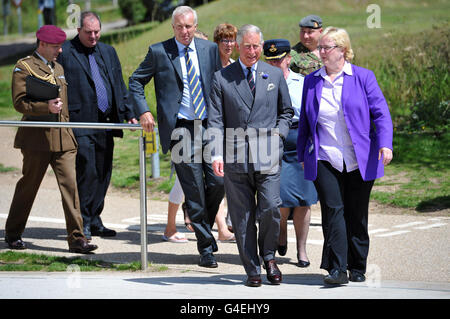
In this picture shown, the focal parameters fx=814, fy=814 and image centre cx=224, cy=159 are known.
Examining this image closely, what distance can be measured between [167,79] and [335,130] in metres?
1.60

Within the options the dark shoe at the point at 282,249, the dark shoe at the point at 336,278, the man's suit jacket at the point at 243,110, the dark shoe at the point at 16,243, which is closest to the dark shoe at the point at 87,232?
the dark shoe at the point at 16,243

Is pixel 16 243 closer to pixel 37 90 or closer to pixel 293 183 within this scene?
pixel 37 90

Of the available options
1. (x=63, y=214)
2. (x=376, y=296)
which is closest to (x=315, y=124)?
(x=376, y=296)

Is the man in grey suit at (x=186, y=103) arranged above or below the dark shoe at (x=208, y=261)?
above

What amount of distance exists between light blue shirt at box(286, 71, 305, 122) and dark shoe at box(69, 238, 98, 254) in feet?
6.88

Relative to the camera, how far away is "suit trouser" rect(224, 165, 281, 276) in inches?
225

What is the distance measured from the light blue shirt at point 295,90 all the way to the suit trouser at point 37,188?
1.95 metres

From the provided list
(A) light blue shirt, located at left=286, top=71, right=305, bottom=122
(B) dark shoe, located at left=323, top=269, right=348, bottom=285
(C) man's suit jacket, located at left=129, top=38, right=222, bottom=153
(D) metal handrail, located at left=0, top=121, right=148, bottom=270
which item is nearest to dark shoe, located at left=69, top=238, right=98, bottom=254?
(D) metal handrail, located at left=0, top=121, right=148, bottom=270

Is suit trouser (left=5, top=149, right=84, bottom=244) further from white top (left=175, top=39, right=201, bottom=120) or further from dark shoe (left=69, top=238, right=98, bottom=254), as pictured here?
white top (left=175, top=39, right=201, bottom=120)

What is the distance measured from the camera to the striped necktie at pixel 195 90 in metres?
6.52

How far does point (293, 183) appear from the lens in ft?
21.9

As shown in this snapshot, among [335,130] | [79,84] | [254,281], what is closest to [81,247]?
[79,84]

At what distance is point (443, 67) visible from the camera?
13.1 metres

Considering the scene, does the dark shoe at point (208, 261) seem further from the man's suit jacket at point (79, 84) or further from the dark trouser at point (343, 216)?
the man's suit jacket at point (79, 84)
